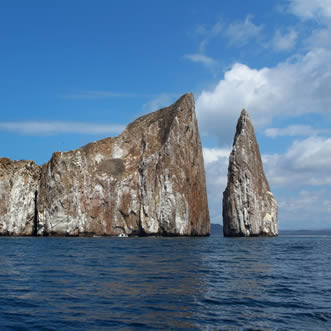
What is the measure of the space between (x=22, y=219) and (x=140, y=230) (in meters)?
26.0

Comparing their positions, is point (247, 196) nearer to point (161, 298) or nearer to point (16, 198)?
point (16, 198)

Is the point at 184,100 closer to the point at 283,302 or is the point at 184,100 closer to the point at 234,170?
the point at 234,170

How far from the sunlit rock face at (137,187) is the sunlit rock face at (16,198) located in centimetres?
332

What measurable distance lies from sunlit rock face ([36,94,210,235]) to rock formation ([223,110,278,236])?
729 cm

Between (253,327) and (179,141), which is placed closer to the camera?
(253,327)

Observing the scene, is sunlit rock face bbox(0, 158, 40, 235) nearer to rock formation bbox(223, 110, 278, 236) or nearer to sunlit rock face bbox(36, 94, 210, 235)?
sunlit rock face bbox(36, 94, 210, 235)

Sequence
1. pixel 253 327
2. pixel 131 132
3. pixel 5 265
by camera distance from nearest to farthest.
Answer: pixel 253 327
pixel 5 265
pixel 131 132

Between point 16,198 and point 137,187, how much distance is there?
2644cm

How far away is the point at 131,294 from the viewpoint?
15289 millimetres

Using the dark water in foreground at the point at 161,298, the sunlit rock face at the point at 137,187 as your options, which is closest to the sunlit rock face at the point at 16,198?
the sunlit rock face at the point at 137,187

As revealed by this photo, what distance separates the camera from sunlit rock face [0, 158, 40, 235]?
8638 centimetres

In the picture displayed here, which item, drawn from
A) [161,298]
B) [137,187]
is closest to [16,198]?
[137,187]

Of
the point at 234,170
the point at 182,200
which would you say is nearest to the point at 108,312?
the point at 182,200

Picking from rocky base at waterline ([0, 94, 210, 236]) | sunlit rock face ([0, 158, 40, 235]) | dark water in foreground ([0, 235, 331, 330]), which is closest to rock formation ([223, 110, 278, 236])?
rocky base at waterline ([0, 94, 210, 236])
